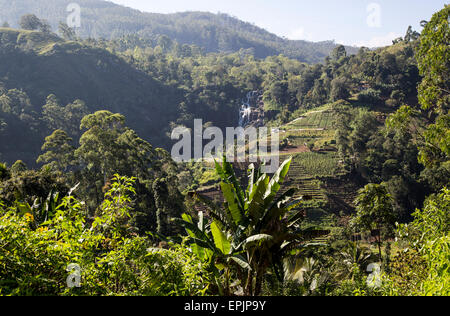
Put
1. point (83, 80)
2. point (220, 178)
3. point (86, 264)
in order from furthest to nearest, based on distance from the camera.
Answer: point (83, 80)
point (220, 178)
point (86, 264)

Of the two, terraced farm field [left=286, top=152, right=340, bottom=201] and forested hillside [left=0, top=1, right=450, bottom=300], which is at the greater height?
forested hillside [left=0, top=1, right=450, bottom=300]

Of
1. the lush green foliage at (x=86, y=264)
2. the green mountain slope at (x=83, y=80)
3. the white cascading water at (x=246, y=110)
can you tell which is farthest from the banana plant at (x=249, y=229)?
the white cascading water at (x=246, y=110)

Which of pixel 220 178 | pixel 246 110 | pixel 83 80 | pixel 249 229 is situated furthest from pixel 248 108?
pixel 249 229

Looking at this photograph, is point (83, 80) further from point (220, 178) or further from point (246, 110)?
point (220, 178)

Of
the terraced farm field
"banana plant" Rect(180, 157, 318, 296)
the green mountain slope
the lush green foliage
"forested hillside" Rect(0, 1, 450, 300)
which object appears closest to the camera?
the lush green foliage

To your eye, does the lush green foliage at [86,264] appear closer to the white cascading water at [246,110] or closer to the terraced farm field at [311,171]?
the terraced farm field at [311,171]

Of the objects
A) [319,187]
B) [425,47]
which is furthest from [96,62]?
[425,47]

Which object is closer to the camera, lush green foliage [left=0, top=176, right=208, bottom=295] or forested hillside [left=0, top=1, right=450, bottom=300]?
lush green foliage [left=0, top=176, right=208, bottom=295]

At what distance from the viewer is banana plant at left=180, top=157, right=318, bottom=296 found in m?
4.81

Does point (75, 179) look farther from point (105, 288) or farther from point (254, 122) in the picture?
point (254, 122)

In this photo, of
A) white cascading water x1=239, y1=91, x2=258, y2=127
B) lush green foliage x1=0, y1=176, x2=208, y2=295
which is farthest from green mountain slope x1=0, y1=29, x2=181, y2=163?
lush green foliage x1=0, y1=176, x2=208, y2=295

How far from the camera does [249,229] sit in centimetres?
509

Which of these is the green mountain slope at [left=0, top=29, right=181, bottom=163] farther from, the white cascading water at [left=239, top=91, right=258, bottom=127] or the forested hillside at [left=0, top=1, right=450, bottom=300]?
the white cascading water at [left=239, top=91, right=258, bottom=127]

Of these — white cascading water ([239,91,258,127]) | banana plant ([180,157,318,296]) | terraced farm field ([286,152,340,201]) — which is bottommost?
terraced farm field ([286,152,340,201])
